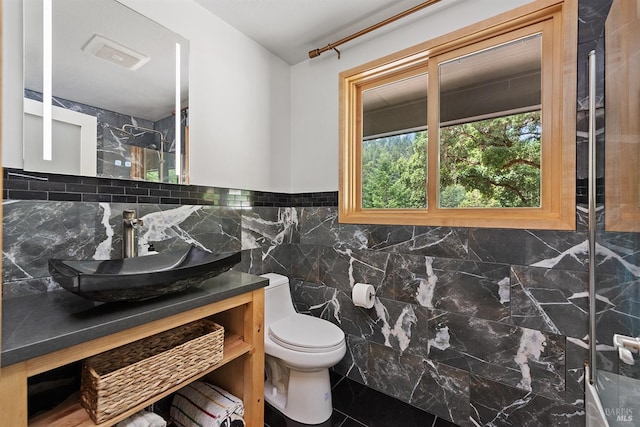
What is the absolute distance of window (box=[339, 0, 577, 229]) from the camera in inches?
56.9

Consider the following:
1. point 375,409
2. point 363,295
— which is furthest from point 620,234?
point 375,409

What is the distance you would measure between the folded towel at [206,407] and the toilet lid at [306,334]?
38 centimetres

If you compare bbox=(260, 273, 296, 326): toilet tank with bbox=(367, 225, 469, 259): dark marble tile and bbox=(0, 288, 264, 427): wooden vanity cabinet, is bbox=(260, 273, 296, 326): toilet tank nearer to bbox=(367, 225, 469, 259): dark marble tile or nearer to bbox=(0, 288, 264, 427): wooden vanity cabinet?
bbox=(0, 288, 264, 427): wooden vanity cabinet

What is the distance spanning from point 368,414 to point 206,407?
942mm

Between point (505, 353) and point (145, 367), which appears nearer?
point (145, 367)

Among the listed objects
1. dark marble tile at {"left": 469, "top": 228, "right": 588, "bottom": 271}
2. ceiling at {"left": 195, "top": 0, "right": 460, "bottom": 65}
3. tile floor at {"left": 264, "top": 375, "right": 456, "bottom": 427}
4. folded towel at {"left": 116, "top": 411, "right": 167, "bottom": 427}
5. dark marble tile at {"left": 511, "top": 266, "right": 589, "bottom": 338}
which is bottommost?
tile floor at {"left": 264, "top": 375, "right": 456, "bottom": 427}

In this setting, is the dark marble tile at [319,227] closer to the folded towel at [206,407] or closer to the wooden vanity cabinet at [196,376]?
the wooden vanity cabinet at [196,376]

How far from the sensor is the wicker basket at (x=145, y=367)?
3.19 ft

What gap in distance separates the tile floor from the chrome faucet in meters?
1.23

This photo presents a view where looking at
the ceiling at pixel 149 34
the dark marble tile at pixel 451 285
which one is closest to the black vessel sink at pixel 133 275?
the ceiling at pixel 149 34

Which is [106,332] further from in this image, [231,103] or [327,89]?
[327,89]

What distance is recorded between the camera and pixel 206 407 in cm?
136

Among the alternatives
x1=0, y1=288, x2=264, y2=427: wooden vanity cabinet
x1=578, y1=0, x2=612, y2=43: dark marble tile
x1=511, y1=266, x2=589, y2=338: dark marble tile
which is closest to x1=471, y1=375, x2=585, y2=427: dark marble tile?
x1=511, y1=266, x2=589, y2=338: dark marble tile

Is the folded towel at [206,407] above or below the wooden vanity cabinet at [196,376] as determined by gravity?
below
